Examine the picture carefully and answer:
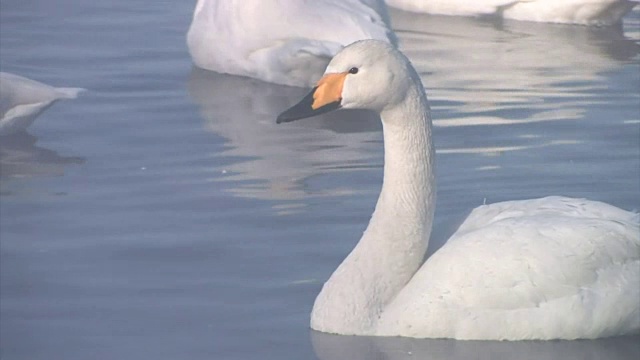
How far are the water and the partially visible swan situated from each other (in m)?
0.19

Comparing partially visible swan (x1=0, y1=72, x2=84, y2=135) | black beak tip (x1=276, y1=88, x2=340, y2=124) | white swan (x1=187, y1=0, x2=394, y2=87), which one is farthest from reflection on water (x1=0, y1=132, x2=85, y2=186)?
black beak tip (x1=276, y1=88, x2=340, y2=124)

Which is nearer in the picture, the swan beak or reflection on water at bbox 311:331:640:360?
reflection on water at bbox 311:331:640:360

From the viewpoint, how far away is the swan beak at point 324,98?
6.58 m

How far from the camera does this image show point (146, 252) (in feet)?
25.1

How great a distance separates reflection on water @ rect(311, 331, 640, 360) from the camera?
252 inches

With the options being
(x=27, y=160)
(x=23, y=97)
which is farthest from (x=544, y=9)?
(x=27, y=160)

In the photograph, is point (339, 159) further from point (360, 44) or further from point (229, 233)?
point (360, 44)

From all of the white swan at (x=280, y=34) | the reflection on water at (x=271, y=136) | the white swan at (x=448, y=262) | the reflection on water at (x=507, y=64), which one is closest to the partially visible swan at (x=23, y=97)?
the reflection on water at (x=271, y=136)

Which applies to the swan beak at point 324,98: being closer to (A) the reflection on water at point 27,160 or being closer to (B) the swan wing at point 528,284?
(B) the swan wing at point 528,284

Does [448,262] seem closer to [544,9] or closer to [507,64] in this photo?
[507,64]

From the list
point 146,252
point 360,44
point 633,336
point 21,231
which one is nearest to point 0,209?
point 21,231

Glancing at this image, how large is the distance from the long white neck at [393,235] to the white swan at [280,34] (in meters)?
4.25

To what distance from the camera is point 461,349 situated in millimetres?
6445

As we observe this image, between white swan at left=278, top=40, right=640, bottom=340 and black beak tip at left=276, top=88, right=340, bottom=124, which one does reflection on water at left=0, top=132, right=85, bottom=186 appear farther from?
white swan at left=278, top=40, right=640, bottom=340
